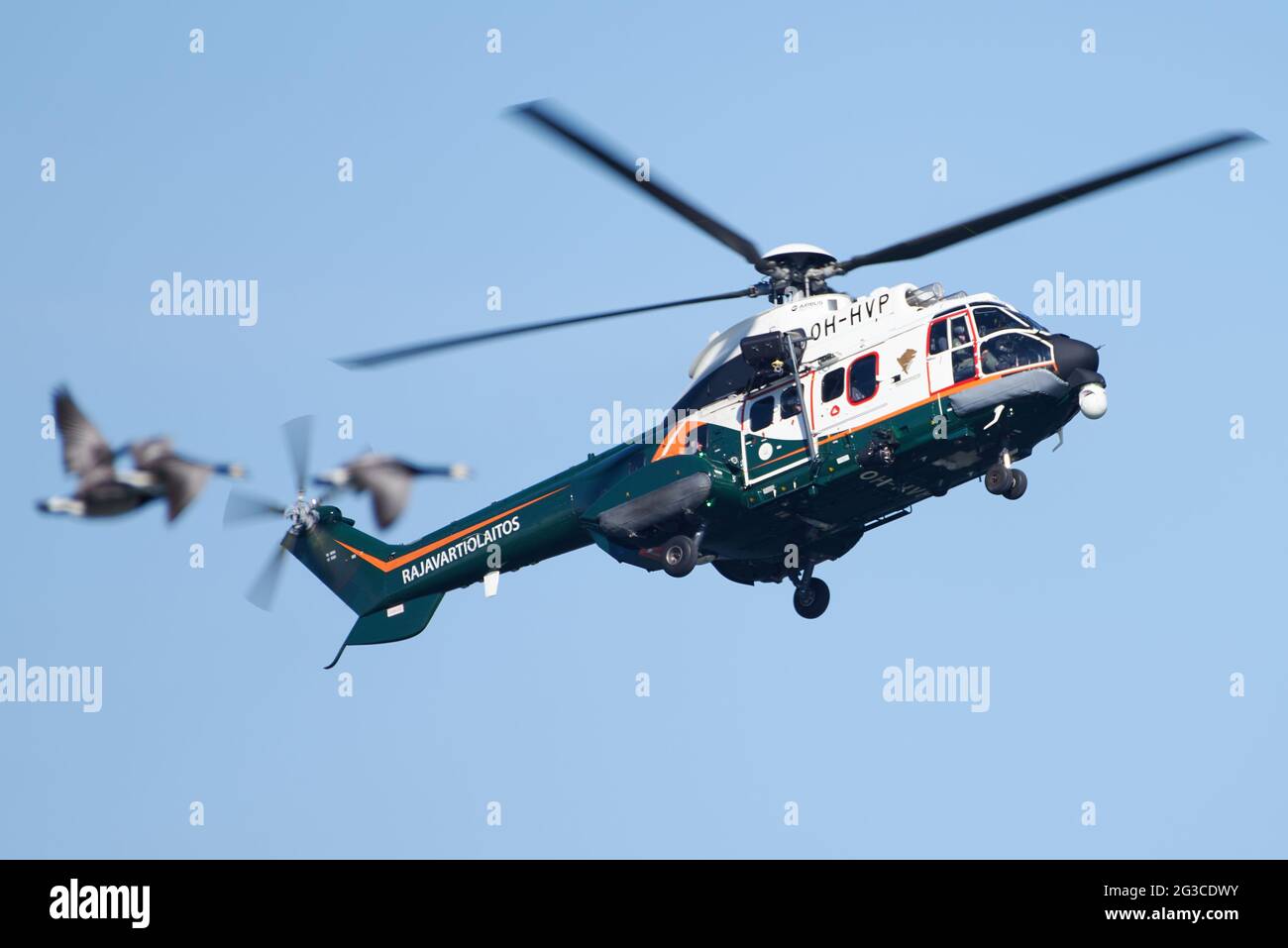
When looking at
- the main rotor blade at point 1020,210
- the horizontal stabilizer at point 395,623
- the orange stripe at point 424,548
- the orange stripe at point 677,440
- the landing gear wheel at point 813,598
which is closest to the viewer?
the main rotor blade at point 1020,210

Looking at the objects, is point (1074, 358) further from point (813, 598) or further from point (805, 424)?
point (813, 598)

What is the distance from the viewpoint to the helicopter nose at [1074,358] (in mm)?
32750

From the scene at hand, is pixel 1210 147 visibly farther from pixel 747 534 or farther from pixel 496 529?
pixel 496 529

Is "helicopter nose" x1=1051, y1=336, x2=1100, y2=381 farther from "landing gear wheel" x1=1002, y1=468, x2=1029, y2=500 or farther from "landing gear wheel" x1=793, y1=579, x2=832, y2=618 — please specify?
"landing gear wheel" x1=793, y1=579, x2=832, y2=618

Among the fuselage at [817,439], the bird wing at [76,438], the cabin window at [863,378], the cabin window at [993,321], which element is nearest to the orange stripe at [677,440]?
the fuselage at [817,439]

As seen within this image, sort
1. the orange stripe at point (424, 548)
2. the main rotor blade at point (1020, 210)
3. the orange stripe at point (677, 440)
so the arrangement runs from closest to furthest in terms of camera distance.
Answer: the main rotor blade at point (1020, 210)
the orange stripe at point (677, 440)
the orange stripe at point (424, 548)

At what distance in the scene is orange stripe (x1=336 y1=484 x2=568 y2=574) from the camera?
3775cm

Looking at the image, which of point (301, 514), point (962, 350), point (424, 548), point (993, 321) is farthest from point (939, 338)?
point (301, 514)

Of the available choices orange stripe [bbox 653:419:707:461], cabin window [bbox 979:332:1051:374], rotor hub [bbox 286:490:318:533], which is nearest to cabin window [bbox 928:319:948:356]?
cabin window [bbox 979:332:1051:374]

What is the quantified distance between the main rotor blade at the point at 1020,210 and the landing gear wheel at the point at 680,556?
16.3ft

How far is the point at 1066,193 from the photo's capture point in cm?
3172

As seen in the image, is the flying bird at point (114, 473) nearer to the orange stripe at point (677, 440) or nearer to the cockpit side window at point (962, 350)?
the orange stripe at point (677, 440)
